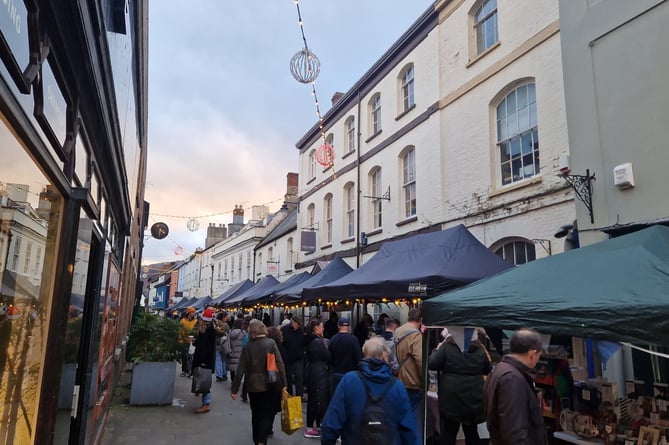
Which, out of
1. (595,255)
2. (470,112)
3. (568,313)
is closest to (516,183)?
(470,112)

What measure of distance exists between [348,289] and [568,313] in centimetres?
597

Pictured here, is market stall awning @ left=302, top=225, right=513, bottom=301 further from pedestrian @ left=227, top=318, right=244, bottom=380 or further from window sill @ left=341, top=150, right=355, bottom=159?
window sill @ left=341, top=150, right=355, bottom=159

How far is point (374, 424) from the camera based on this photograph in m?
3.91

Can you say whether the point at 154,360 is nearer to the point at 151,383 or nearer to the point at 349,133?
the point at 151,383

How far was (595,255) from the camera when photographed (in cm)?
479

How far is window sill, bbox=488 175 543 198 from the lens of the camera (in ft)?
31.8

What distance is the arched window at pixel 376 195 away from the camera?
1656cm

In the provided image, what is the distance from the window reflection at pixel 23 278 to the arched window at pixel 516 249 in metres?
8.98

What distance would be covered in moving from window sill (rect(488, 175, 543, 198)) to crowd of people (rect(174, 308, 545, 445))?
3.55 meters

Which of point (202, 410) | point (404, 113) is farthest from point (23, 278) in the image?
point (404, 113)

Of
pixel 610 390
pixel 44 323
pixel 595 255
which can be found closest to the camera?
pixel 44 323

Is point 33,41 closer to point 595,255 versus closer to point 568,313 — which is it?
point 568,313

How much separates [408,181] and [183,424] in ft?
30.5

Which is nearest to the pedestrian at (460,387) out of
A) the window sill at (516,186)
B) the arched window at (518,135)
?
the window sill at (516,186)
